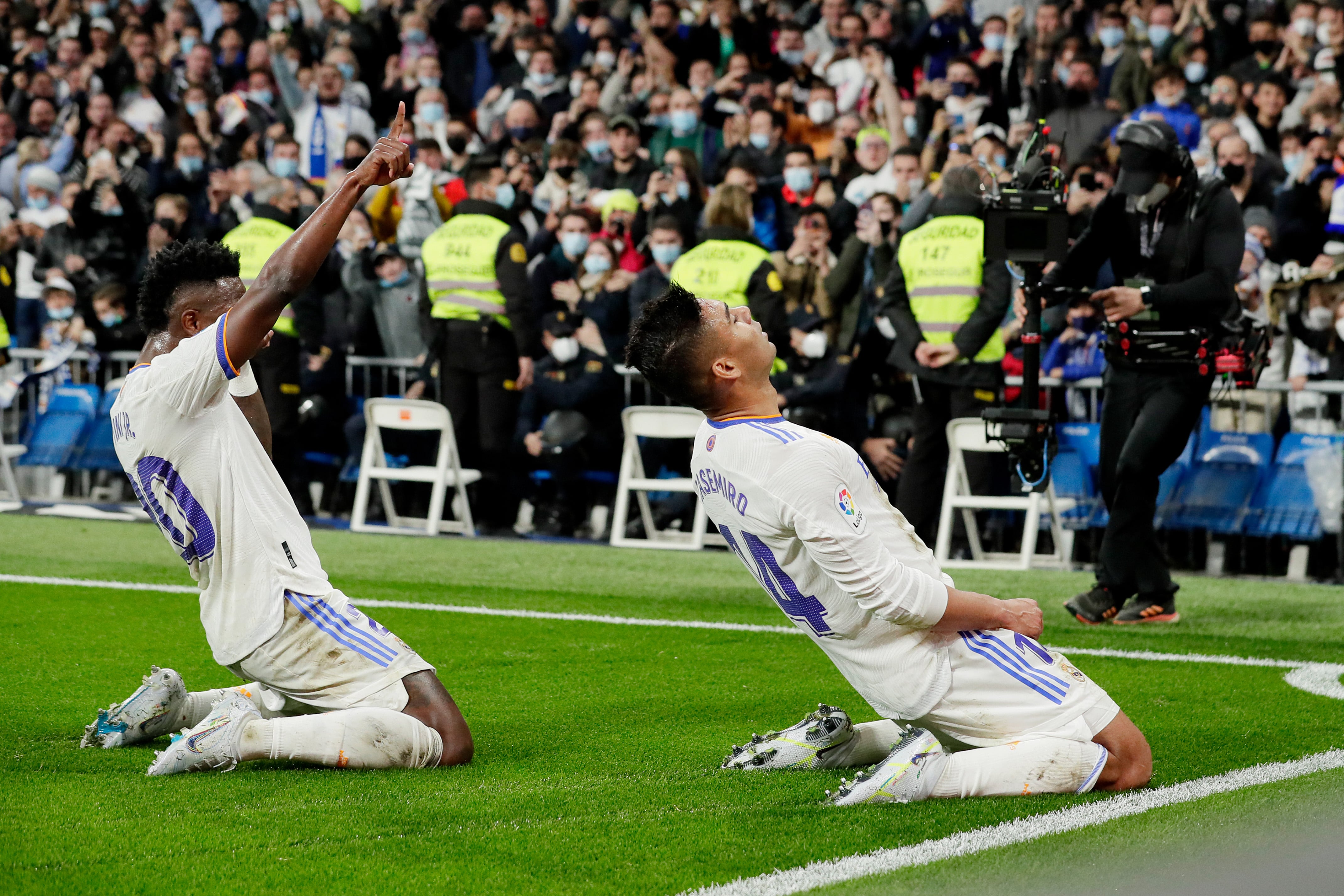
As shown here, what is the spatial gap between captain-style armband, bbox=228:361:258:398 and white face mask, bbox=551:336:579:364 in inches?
275

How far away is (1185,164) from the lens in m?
7.85

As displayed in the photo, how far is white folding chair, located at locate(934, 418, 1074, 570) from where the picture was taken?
10.3 meters

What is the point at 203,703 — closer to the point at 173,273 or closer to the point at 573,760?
the point at 573,760

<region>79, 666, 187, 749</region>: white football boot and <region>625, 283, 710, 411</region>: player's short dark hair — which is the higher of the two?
<region>625, 283, 710, 411</region>: player's short dark hair

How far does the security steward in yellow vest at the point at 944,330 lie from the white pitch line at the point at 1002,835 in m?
5.85

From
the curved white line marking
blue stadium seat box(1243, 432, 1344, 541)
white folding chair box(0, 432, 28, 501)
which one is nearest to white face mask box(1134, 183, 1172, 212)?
the curved white line marking

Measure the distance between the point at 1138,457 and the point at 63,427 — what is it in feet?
32.7

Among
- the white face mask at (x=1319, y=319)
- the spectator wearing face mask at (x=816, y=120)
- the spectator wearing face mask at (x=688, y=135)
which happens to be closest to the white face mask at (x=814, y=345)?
the white face mask at (x=1319, y=319)

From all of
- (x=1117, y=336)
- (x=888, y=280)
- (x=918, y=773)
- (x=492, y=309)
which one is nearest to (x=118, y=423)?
(x=918, y=773)

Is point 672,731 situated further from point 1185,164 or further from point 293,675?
point 1185,164

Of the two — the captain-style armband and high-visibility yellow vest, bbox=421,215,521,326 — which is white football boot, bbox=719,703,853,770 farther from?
high-visibility yellow vest, bbox=421,215,521,326

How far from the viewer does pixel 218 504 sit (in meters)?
4.79

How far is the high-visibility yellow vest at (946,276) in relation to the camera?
1056 cm

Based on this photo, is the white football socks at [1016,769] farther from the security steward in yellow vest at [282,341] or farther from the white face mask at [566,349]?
the security steward in yellow vest at [282,341]
